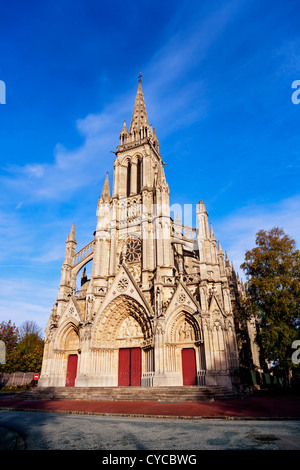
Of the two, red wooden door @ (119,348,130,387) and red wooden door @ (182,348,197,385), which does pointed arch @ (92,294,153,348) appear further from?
red wooden door @ (182,348,197,385)

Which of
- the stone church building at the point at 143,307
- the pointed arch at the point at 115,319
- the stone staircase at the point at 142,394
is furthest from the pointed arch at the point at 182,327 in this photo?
the stone staircase at the point at 142,394

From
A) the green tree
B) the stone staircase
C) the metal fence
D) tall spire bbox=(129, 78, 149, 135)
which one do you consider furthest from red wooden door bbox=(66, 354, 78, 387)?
tall spire bbox=(129, 78, 149, 135)

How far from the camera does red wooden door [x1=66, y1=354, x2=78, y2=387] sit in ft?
74.0

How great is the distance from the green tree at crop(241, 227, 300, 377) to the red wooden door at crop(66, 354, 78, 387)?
1367cm

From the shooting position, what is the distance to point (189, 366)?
19.5 m

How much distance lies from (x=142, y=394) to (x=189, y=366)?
4.31m

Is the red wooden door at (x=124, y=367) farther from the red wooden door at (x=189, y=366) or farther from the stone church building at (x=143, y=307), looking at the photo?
the red wooden door at (x=189, y=366)

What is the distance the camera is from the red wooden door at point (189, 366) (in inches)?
755

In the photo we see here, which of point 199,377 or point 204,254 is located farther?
point 204,254

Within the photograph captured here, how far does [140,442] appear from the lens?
5520mm

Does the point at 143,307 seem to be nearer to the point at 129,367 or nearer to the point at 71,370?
the point at 129,367

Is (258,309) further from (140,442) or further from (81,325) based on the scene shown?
(140,442)
